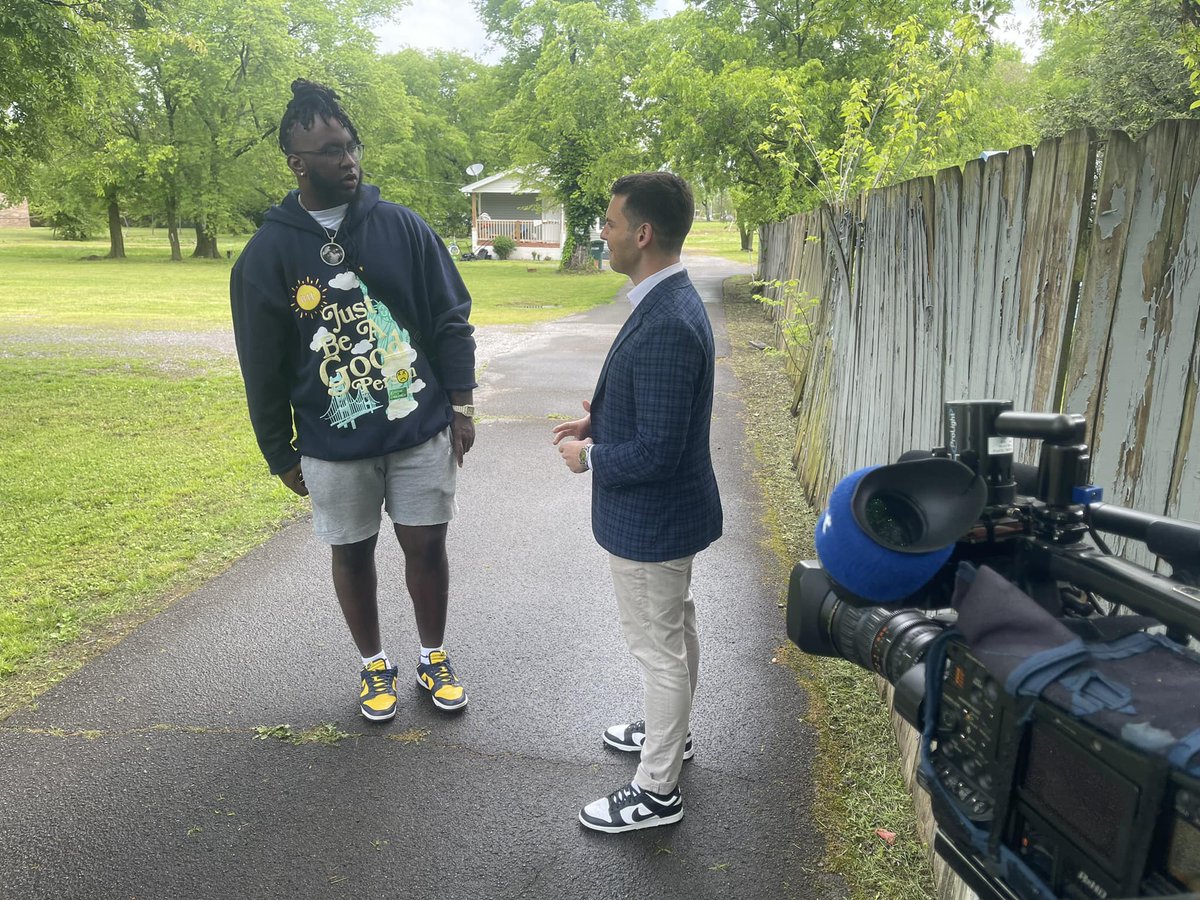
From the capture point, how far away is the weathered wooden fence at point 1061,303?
6.24 ft

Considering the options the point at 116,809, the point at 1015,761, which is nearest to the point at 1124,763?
the point at 1015,761

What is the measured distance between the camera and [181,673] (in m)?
3.67

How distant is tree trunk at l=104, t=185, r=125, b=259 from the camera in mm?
40906

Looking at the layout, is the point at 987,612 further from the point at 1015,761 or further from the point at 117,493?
the point at 117,493

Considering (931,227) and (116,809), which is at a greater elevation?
(931,227)

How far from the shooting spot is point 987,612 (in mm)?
1116

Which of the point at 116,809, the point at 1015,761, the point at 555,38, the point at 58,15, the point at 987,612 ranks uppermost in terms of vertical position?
the point at 555,38

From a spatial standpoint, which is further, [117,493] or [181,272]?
[181,272]

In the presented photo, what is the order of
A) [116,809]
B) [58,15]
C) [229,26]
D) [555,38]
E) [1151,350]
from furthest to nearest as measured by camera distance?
1. [229,26]
2. [555,38]
3. [58,15]
4. [116,809]
5. [1151,350]

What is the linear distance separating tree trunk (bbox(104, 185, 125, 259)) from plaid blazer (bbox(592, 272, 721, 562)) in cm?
4517

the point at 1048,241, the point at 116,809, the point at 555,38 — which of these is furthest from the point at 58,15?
the point at 555,38

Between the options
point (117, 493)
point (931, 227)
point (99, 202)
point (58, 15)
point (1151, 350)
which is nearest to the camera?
point (1151, 350)

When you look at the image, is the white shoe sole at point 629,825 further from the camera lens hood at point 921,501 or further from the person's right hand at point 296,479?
the camera lens hood at point 921,501

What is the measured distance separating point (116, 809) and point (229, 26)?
41746mm
